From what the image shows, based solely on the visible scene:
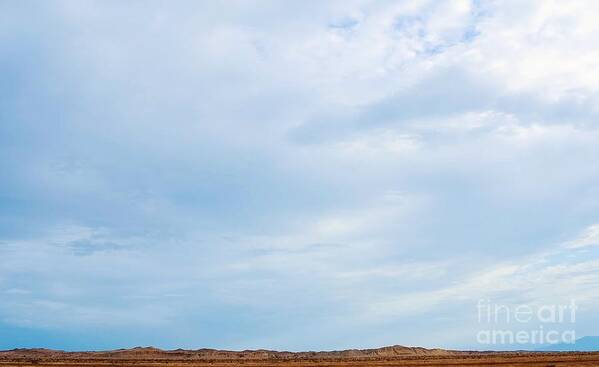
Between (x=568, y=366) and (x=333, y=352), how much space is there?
50019mm

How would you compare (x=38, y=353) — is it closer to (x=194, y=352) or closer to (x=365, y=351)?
(x=194, y=352)

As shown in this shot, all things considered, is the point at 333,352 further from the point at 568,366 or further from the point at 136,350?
the point at 568,366

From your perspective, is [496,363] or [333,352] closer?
[496,363]

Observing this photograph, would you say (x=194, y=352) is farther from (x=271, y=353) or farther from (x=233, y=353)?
(x=271, y=353)

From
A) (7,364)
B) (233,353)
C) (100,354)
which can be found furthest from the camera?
(233,353)

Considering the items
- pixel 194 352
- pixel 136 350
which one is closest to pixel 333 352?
pixel 194 352

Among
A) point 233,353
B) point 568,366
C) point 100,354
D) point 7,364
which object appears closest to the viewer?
point 568,366

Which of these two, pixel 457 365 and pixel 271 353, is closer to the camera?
pixel 457 365

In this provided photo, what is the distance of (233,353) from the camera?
9738 centimetres

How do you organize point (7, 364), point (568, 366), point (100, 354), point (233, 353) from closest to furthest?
point (568, 366) < point (7, 364) < point (100, 354) < point (233, 353)

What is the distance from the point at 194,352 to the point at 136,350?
30.2 ft

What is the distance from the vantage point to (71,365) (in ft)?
205

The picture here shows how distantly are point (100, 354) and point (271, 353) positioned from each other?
26538 millimetres

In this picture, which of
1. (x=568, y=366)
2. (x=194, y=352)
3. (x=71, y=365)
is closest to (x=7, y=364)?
(x=71, y=365)
